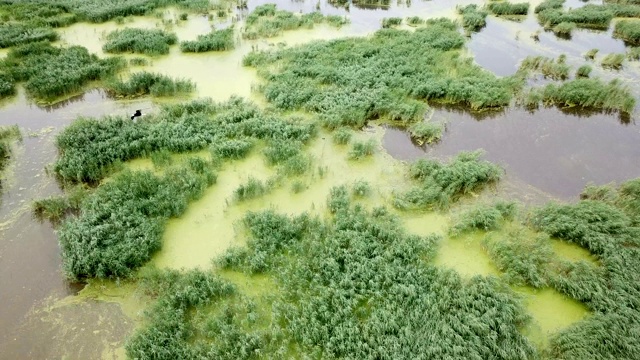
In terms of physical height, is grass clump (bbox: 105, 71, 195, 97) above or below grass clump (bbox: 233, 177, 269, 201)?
above

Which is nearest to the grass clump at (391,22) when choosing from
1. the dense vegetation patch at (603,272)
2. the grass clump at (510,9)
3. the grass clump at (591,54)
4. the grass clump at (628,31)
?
the grass clump at (510,9)

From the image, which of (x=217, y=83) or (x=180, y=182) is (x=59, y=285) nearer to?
(x=180, y=182)

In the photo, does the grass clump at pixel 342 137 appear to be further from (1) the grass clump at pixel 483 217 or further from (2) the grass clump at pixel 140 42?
(2) the grass clump at pixel 140 42

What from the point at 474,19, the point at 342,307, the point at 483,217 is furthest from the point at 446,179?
the point at 474,19

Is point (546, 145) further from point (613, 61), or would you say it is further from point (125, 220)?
point (125, 220)

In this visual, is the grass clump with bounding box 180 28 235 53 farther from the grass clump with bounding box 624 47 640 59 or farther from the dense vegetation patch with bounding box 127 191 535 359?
the grass clump with bounding box 624 47 640 59

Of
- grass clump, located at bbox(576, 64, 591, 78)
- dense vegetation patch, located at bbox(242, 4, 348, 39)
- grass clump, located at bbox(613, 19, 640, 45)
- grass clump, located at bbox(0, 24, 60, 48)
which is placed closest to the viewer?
grass clump, located at bbox(576, 64, 591, 78)

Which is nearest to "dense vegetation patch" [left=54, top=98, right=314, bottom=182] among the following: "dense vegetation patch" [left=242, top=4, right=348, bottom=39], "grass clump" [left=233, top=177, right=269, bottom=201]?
"grass clump" [left=233, top=177, right=269, bottom=201]
